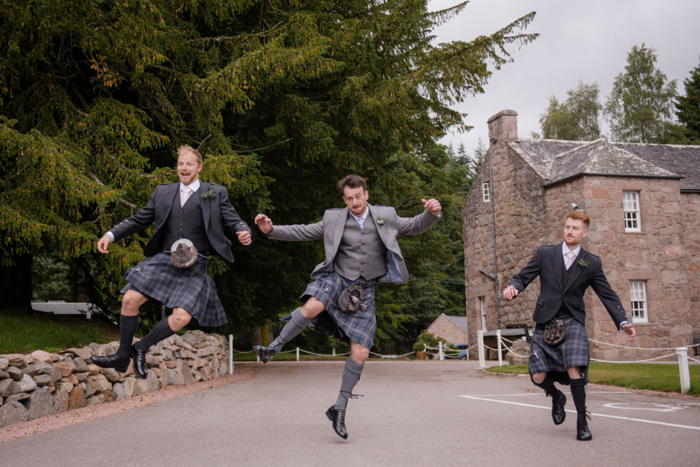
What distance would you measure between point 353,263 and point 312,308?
570 mm

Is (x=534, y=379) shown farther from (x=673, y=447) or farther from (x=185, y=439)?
(x=185, y=439)

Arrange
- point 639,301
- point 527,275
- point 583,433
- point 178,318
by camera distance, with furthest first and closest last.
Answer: point 639,301
point 527,275
point 583,433
point 178,318

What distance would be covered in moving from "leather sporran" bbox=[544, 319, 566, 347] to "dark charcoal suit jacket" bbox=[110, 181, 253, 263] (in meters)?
3.15

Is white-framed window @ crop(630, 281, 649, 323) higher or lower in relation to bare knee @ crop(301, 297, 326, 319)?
higher

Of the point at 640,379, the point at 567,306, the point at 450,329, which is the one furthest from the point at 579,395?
the point at 450,329

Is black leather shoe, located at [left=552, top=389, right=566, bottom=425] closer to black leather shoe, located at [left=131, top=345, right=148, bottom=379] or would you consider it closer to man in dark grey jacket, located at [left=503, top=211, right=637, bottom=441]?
man in dark grey jacket, located at [left=503, top=211, right=637, bottom=441]

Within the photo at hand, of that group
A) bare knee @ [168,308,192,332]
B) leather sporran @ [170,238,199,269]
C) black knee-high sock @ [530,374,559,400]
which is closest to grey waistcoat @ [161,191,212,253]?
leather sporran @ [170,238,199,269]

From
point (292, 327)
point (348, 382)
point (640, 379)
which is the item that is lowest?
point (640, 379)

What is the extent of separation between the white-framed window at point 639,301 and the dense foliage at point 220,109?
1026 centimetres

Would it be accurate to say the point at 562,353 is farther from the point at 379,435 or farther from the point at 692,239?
the point at 692,239

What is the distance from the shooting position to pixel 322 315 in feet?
21.0

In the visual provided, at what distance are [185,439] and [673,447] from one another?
14.4ft

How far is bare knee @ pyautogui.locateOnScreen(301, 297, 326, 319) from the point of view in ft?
19.6

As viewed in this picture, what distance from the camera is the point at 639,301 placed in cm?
2373
